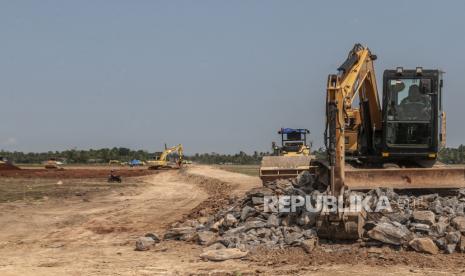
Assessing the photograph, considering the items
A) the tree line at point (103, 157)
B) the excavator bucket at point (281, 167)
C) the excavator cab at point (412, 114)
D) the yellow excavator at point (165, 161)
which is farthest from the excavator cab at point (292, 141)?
the tree line at point (103, 157)

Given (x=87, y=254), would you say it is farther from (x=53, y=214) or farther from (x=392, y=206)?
(x=53, y=214)

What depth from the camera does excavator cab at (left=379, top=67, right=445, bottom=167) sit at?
14.9m

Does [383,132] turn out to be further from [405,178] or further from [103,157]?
[103,157]

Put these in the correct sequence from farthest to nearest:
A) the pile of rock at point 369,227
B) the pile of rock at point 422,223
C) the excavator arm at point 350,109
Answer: the excavator arm at point 350,109 < the pile of rock at point 369,227 < the pile of rock at point 422,223

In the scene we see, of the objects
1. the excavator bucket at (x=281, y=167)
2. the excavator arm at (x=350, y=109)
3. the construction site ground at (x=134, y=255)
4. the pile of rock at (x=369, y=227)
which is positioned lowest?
the construction site ground at (x=134, y=255)

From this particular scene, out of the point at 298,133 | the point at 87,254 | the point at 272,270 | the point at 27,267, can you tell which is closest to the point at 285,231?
the point at 272,270

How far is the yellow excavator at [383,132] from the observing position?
11.8 m

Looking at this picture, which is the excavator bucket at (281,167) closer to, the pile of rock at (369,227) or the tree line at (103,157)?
the pile of rock at (369,227)

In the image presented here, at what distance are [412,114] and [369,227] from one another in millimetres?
4608

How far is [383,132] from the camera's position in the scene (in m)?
15.4

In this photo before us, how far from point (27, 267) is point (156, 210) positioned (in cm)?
1032

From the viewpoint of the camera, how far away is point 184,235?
13156 mm

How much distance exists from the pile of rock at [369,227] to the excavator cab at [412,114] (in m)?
2.37

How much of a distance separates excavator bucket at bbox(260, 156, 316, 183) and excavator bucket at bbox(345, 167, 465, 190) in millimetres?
9065
